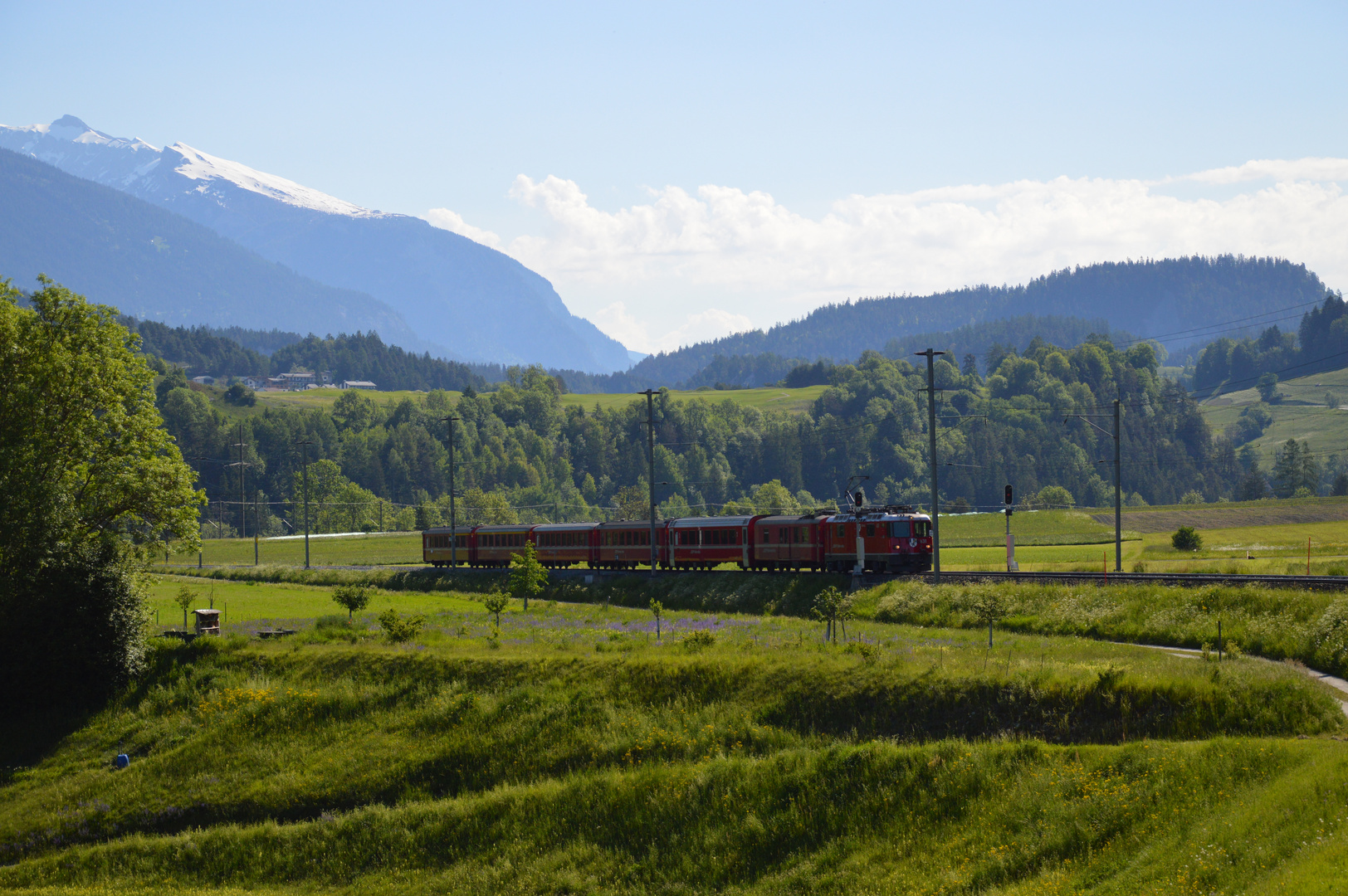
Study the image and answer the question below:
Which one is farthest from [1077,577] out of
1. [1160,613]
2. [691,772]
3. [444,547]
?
[444,547]

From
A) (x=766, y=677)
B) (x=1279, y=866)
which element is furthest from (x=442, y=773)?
(x=1279, y=866)

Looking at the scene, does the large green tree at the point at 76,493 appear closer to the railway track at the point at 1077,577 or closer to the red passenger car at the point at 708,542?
the railway track at the point at 1077,577

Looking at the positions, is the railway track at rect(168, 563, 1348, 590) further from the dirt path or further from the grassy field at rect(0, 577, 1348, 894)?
the grassy field at rect(0, 577, 1348, 894)

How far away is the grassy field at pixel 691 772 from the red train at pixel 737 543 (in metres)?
16.3

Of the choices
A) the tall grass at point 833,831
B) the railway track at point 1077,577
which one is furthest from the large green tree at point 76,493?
the railway track at point 1077,577

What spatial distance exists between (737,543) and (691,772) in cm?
3707

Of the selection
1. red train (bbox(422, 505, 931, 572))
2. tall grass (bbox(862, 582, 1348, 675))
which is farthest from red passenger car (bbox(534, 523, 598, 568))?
→ tall grass (bbox(862, 582, 1348, 675))

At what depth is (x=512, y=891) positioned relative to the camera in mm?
23062

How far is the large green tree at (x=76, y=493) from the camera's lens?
37562 millimetres

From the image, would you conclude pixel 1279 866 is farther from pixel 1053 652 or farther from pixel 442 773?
pixel 442 773

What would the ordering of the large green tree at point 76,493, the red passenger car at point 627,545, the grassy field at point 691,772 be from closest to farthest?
1. the grassy field at point 691,772
2. the large green tree at point 76,493
3. the red passenger car at point 627,545

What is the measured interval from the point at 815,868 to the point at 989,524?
322 ft

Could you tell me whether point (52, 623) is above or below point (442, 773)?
above

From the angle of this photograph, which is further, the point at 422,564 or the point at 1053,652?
the point at 422,564
